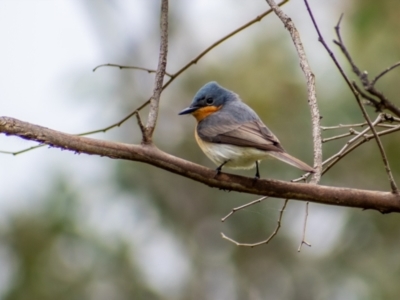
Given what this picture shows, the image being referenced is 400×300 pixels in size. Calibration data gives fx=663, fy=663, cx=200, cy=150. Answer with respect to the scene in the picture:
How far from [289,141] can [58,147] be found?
7.33m

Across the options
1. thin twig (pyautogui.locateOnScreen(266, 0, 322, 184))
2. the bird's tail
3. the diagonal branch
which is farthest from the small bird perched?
the diagonal branch

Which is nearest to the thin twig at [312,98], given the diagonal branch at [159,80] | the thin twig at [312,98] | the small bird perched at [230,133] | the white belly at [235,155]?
the thin twig at [312,98]

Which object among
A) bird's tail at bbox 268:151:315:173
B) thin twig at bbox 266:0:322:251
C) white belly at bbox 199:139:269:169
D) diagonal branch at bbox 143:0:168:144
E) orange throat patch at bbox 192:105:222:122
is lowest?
white belly at bbox 199:139:269:169

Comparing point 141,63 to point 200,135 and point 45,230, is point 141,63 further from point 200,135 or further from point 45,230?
point 200,135

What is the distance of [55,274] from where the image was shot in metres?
10.7

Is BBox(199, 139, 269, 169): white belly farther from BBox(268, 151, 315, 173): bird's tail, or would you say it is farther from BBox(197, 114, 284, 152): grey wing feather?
BBox(268, 151, 315, 173): bird's tail

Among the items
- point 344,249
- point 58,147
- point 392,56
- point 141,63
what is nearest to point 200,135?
point 58,147

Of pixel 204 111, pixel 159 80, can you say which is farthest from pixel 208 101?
pixel 159 80

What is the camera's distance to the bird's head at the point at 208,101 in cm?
532

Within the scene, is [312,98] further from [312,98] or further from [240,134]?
[240,134]

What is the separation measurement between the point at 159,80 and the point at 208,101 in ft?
5.29

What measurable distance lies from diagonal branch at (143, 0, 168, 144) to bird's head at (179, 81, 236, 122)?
4.70ft

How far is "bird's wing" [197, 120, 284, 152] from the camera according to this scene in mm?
4422

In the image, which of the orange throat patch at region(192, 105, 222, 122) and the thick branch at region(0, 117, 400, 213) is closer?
the thick branch at region(0, 117, 400, 213)
